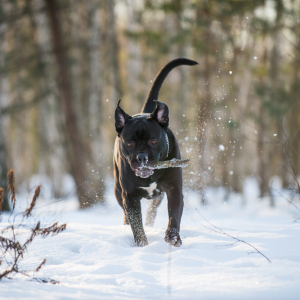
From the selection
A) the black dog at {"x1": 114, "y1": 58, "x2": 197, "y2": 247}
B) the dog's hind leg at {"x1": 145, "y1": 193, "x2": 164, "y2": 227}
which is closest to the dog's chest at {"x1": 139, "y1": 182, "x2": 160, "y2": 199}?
the black dog at {"x1": 114, "y1": 58, "x2": 197, "y2": 247}

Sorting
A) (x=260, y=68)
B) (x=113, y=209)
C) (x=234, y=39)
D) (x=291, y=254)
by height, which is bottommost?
(x=113, y=209)

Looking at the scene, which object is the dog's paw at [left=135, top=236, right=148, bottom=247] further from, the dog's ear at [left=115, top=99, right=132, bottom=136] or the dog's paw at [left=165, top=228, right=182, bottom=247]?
the dog's ear at [left=115, top=99, right=132, bottom=136]

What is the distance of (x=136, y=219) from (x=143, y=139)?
3.01 feet

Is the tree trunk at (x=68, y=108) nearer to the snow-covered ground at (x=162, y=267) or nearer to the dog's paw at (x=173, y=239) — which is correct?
the snow-covered ground at (x=162, y=267)

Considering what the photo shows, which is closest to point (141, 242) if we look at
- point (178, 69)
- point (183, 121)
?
point (183, 121)

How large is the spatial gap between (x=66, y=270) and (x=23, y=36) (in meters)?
10.4

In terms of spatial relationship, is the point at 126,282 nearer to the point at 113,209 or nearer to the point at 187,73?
the point at 113,209

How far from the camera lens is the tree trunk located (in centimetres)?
853

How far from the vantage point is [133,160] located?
3510 mm

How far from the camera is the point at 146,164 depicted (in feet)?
11.3

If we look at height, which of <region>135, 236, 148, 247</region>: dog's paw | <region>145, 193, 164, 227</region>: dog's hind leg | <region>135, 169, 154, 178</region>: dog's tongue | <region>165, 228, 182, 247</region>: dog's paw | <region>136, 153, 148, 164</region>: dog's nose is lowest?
<region>145, 193, 164, 227</region>: dog's hind leg

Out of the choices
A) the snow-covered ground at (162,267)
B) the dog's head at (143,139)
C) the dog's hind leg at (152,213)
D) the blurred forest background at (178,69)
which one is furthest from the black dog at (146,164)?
the blurred forest background at (178,69)

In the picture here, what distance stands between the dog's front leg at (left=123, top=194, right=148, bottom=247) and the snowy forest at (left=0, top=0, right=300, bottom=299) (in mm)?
168

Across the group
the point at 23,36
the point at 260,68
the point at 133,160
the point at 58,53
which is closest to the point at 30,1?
the point at 23,36
